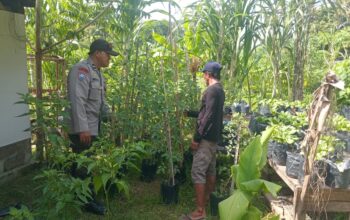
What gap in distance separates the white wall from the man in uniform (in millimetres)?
2632

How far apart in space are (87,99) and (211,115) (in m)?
1.37

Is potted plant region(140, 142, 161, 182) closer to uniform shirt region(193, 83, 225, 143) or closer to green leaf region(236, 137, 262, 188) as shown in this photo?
uniform shirt region(193, 83, 225, 143)

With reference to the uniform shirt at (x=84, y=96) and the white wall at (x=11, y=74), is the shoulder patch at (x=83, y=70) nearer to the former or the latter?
the uniform shirt at (x=84, y=96)

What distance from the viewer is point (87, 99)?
3.72 m

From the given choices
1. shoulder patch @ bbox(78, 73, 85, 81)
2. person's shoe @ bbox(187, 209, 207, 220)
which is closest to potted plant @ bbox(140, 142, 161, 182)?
person's shoe @ bbox(187, 209, 207, 220)

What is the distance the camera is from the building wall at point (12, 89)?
4574mm

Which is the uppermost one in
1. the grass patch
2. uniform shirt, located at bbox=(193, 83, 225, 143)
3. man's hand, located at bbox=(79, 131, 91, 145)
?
uniform shirt, located at bbox=(193, 83, 225, 143)

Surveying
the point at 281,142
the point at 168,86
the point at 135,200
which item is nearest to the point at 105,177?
the point at 135,200

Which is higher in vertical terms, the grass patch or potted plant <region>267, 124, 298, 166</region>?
potted plant <region>267, 124, 298, 166</region>

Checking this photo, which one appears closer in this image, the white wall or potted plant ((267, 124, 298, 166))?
potted plant ((267, 124, 298, 166))

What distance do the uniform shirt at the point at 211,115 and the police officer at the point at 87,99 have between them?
3.85 feet

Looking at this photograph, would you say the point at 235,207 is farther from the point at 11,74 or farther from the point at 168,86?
the point at 11,74

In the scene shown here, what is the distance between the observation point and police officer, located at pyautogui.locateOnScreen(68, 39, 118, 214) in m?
3.57

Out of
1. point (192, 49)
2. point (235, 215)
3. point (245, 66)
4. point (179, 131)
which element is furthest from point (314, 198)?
point (192, 49)
